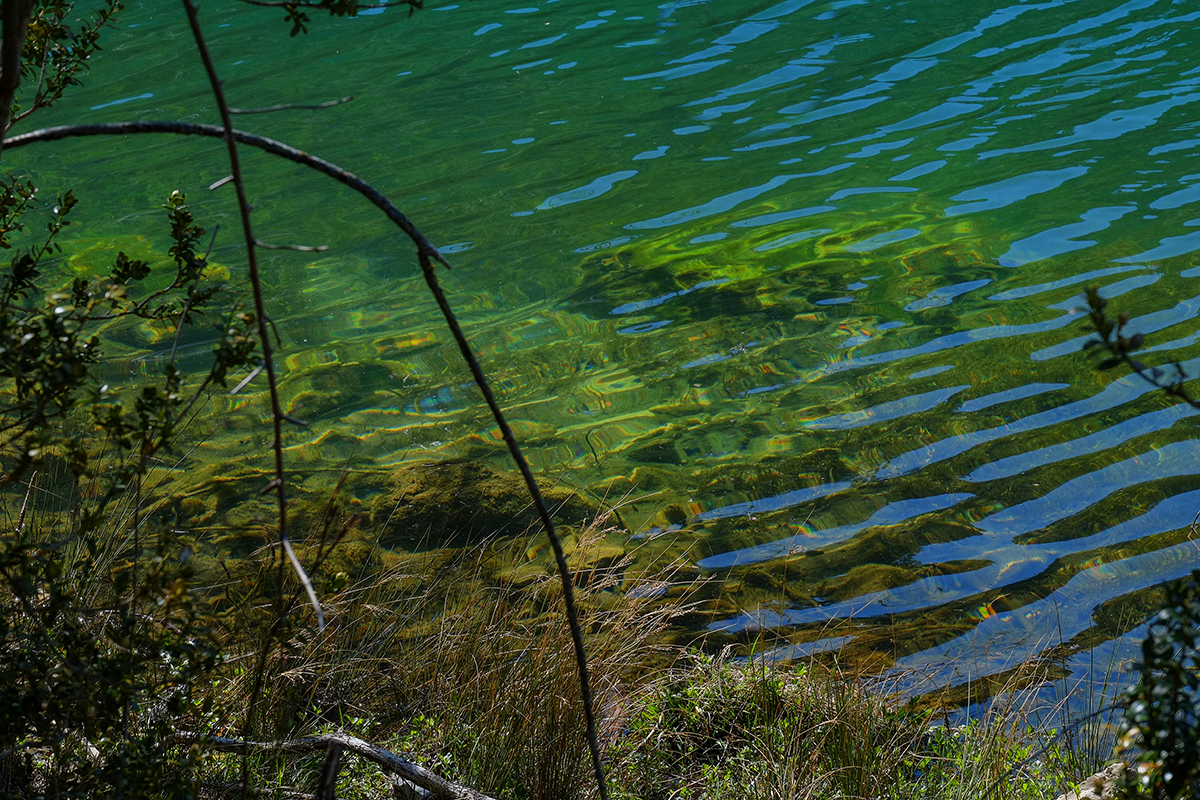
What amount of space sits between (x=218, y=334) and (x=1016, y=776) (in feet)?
21.6

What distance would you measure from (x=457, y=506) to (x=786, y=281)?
3483mm

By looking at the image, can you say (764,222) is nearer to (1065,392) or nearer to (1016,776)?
(1065,392)

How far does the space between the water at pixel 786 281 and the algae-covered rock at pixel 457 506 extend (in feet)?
0.97

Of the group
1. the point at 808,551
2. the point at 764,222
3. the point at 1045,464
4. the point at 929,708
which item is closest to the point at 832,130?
the point at 764,222

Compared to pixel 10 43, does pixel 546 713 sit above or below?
below

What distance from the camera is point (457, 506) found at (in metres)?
5.31


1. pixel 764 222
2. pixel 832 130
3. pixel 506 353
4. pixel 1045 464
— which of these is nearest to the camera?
pixel 1045 464

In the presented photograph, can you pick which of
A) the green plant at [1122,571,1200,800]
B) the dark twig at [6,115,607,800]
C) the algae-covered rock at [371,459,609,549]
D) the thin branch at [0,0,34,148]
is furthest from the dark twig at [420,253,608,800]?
the algae-covered rock at [371,459,609,549]

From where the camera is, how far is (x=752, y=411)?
239 inches

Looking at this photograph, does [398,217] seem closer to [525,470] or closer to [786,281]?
[525,470]

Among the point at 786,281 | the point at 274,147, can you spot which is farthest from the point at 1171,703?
the point at 786,281

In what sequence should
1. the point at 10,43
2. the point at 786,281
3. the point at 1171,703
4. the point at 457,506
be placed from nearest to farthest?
the point at 1171,703
the point at 10,43
the point at 457,506
the point at 786,281

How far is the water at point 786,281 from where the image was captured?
15.9 feet

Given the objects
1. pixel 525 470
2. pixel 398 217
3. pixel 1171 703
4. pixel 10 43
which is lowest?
pixel 1171 703
